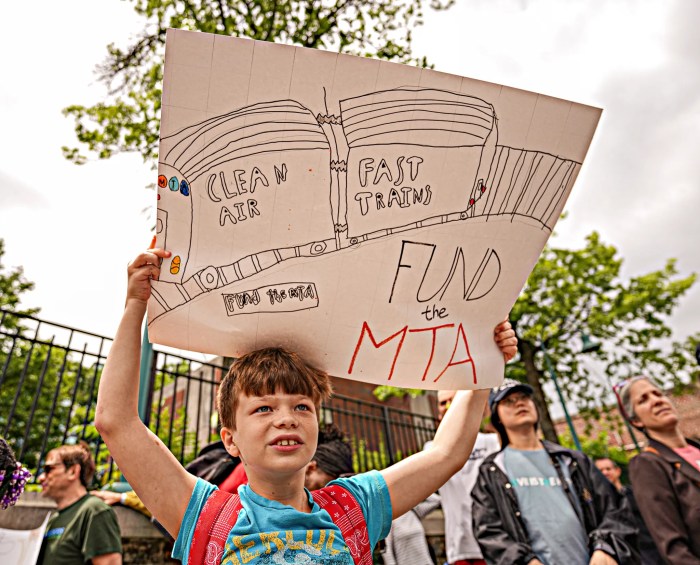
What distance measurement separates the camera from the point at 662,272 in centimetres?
1508

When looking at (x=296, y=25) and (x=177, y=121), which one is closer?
(x=177, y=121)

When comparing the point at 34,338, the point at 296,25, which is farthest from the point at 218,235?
the point at 296,25

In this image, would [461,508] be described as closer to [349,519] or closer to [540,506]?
[540,506]

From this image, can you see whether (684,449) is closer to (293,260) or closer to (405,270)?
(405,270)

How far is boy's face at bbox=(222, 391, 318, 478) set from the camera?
127 cm

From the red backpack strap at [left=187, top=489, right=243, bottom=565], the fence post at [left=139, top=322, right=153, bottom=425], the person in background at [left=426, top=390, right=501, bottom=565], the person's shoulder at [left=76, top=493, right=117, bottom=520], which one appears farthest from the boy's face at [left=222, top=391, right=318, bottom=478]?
the fence post at [left=139, top=322, right=153, bottom=425]

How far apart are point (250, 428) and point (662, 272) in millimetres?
16792

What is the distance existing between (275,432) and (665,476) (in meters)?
2.48

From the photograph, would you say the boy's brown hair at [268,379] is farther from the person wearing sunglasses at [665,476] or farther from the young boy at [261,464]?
the person wearing sunglasses at [665,476]

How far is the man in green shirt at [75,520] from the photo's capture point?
2.80 m

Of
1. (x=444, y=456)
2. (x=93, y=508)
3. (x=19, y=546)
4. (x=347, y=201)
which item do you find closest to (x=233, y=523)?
(x=444, y=456)

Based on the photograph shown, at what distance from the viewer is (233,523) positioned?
125 cm

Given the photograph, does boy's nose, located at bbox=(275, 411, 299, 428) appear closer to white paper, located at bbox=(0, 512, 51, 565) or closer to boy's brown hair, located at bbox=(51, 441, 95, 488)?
white paper, located at bbox=(0, 512, 51, 565)

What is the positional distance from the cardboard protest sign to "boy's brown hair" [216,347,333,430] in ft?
0.17
